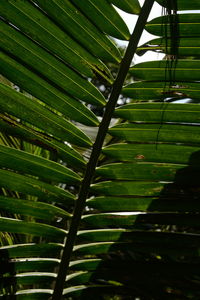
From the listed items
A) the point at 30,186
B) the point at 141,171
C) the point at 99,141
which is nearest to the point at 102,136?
the point at 99,141

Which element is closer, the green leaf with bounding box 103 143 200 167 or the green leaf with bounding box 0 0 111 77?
the green leaf with bounding box 0 0 111 77

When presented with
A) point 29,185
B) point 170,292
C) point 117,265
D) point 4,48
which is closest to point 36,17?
point 4,48

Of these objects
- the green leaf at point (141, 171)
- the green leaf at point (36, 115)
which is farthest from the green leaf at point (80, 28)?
the green leaf at point (141, 171)

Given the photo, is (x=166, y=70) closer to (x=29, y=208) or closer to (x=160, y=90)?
(x=160, y=90)

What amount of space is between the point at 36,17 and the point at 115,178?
54cm

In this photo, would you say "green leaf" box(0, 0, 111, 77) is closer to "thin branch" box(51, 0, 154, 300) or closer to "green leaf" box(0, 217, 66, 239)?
"thin branch" box(51, 0, 154, 300)

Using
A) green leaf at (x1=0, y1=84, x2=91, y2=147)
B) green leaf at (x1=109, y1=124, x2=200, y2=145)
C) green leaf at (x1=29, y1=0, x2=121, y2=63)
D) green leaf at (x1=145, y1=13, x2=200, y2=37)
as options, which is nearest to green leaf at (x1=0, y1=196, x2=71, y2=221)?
green leaf at (x1=0, y1=84, x2=91, y2=147)

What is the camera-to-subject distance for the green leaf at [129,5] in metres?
0.94

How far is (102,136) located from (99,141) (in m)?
0.02

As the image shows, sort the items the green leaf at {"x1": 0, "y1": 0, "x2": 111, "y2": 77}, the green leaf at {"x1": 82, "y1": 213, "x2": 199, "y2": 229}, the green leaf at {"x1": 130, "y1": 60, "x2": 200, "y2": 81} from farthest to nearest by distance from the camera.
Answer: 1. the green leaf at {"x1": 82, "y1": 213, "x2": 199, "y2": 229}
2. the green leaf at {"x1": 130, "y1": 60, "x2": 200, "y2": 81}
3. the green leaf at {"x1": 0, "y1": 0, "x2": 111, "y2": 77}

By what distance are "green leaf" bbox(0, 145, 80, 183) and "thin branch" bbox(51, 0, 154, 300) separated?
2.9 inches

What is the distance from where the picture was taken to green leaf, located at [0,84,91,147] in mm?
958

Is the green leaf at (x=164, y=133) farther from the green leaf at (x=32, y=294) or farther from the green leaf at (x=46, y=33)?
the green leaf at (x=32, y=294)

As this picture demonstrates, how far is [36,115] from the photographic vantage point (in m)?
0.99
